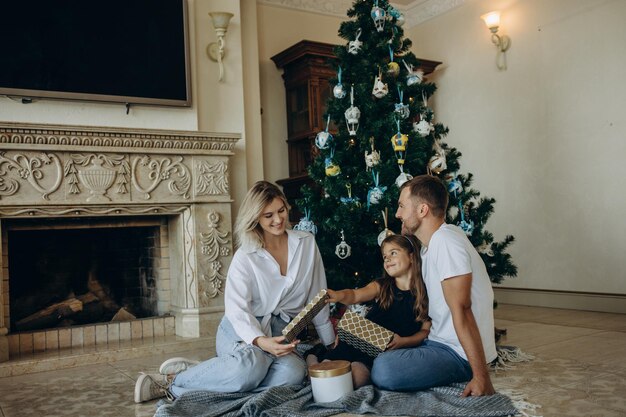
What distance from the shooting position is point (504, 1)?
522 cm

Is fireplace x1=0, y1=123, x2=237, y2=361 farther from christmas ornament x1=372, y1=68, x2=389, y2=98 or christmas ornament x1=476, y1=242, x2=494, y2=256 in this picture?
christmas ornament x1=476, y1=242, x2=494, y2=256

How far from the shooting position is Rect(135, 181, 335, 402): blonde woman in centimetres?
239

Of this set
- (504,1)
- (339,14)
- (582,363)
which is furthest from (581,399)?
(339,14)

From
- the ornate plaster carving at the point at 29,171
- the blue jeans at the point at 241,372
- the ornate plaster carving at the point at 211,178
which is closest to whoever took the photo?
the blue jeans at the point at 241,372

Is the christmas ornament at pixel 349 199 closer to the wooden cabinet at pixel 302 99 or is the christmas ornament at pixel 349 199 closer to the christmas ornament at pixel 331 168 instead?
the christmas ornament at pixel 331 168

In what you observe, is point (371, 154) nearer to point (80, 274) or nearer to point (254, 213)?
point (254, 213)

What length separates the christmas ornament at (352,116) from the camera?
324 cm

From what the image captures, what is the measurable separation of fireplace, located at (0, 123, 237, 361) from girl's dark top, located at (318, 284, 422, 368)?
1.68 meters

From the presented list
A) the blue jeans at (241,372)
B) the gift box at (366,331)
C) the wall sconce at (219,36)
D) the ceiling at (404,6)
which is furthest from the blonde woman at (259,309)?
the ceiling at (404,6)

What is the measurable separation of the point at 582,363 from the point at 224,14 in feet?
10.3

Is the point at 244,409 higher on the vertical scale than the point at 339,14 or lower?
lower

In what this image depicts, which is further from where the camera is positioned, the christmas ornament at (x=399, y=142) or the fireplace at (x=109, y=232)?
the fireplace at (x=109, y=232)

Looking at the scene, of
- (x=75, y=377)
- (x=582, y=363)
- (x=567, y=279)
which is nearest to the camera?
(x=582, y=363)

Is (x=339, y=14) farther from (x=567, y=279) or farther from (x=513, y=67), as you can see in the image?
(x=567, y=279)
